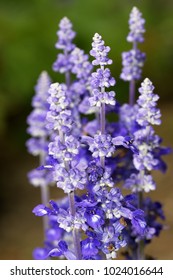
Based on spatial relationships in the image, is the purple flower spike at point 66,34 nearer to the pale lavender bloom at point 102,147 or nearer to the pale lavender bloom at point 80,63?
the pale lavender bloom at point 80,63

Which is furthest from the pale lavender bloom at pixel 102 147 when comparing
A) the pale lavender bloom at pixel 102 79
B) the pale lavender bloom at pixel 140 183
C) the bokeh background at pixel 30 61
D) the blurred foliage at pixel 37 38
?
the blurred foliage at pixel 37 38

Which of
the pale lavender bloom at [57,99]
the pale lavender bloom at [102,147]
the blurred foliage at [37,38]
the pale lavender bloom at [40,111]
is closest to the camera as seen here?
the pale lavender bloom at [57,99]

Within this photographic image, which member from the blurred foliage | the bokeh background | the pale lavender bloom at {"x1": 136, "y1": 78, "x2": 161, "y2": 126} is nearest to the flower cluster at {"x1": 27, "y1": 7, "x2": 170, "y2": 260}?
the pale lavender bloom at {"x1": 136, "y1": 78, "x2": 161, "y2": 126}

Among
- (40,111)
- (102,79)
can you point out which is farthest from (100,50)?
(40,111)

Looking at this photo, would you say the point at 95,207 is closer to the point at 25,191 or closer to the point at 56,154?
the point at 56,154

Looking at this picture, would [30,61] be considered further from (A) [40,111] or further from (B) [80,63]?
(B) [80,63]

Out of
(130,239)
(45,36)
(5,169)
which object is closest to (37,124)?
(130,239)
